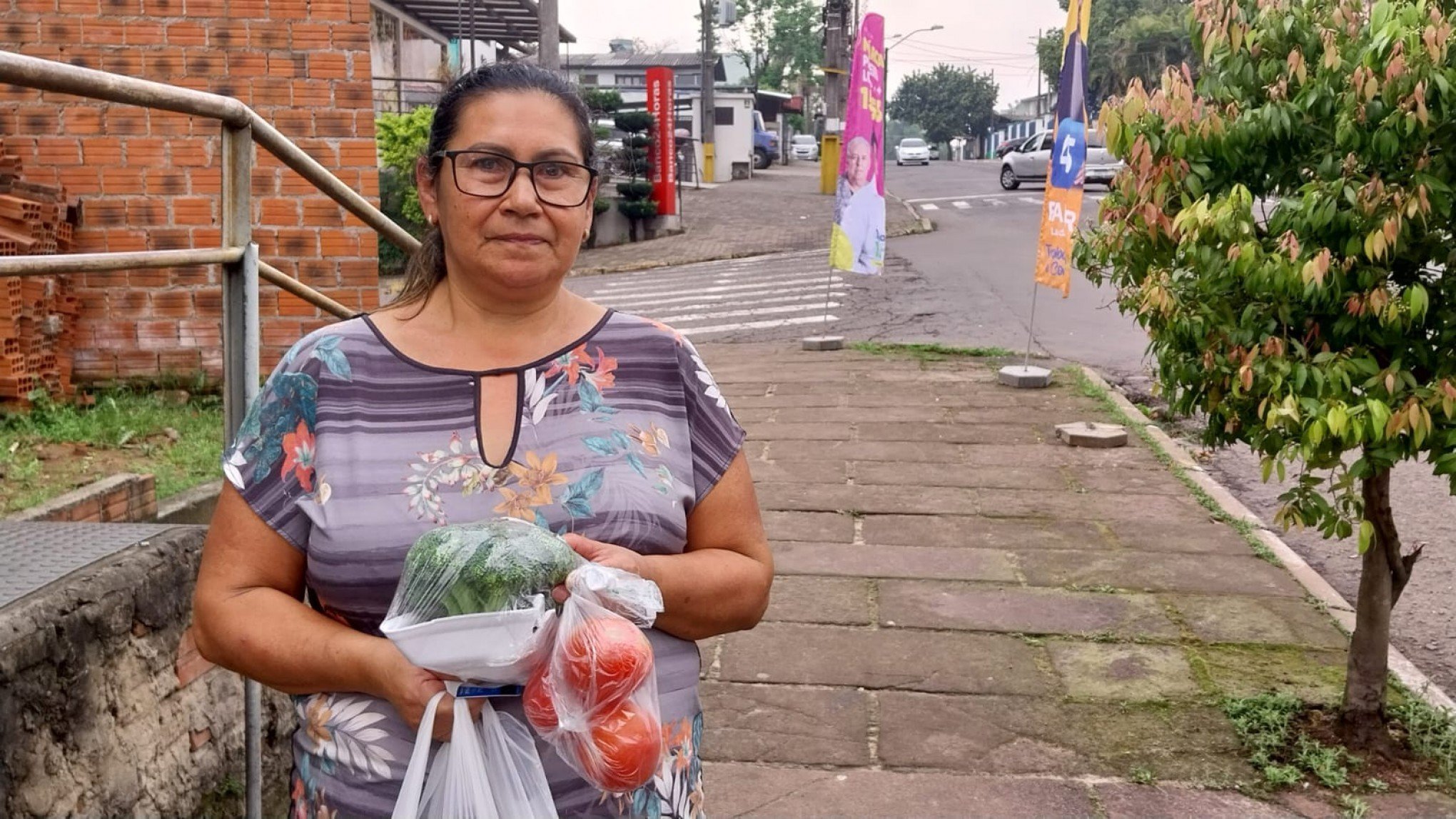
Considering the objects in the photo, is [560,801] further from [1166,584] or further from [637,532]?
[1166,584]

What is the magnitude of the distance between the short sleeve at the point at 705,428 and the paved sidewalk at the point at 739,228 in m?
16.0

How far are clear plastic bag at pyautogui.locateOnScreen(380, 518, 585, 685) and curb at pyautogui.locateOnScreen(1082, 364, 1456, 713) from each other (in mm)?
3153

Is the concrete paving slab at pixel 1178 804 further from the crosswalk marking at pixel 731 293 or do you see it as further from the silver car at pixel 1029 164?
the silver car at pixel 1029 164

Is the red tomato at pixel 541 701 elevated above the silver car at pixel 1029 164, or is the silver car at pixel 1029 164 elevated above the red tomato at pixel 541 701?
the silver car at pixel 1029 164

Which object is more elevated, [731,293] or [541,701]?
[731,293]

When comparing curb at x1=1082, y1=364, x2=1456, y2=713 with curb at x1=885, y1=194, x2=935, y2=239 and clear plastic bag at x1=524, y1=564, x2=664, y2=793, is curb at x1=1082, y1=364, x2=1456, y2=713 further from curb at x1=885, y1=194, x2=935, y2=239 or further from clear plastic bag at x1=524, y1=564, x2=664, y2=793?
curb at x1=885, y1=194, x2=935, y2=239

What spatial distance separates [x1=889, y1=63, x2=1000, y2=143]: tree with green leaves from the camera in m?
85.1

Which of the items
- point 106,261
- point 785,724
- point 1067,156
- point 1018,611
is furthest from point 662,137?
point 106,261

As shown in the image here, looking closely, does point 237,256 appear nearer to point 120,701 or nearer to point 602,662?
point 120,701

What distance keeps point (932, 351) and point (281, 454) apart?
8994 mm

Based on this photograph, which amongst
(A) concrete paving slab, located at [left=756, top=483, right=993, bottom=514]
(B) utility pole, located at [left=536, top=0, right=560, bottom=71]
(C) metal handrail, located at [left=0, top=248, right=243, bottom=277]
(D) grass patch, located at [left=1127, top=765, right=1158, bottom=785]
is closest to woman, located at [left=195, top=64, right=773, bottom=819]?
(C) metal handrail, located at [left=0, top=248, right=243, bottom=277]

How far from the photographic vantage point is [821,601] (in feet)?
15.3

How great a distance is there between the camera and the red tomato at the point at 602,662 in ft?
4.79

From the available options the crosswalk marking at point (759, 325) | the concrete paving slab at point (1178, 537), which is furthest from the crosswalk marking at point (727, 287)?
the concrete paving slab at point (1178, 537)
